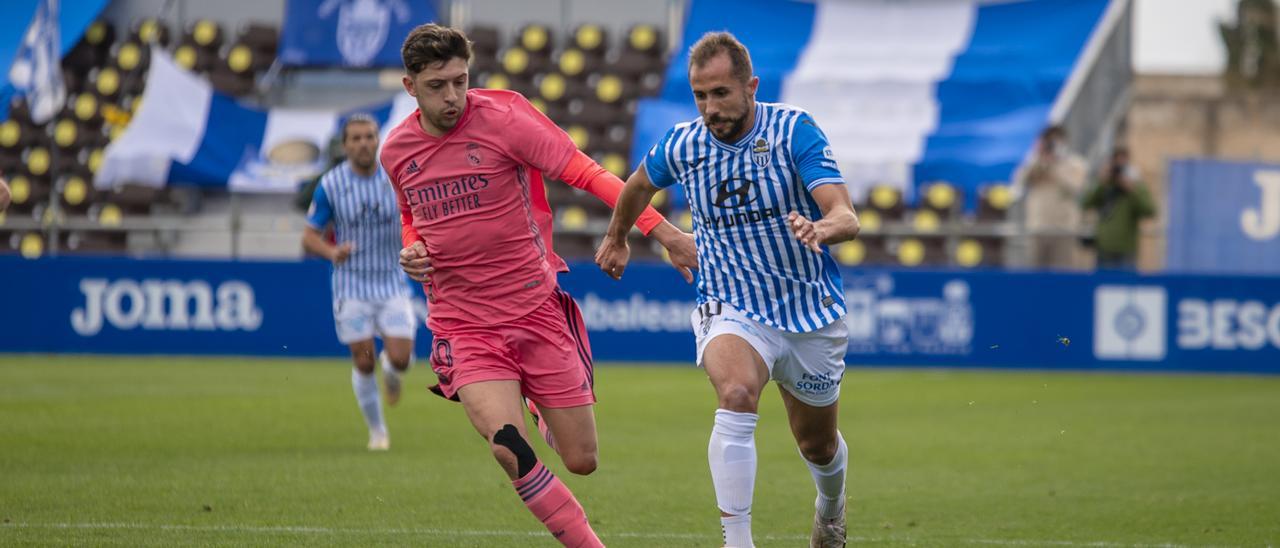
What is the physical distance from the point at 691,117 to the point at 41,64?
887 centimetres

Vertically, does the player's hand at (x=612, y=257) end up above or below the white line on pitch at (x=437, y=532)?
above

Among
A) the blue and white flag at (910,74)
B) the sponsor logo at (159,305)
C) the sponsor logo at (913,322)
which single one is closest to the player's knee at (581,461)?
the sponsor logo at (913,322)

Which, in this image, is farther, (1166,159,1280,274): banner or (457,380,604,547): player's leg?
(1166,159,1280,274): banner

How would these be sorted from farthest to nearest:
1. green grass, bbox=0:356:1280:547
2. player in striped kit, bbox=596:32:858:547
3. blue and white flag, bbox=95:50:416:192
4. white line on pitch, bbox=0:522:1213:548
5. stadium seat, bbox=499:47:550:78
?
1. stadium seat, bbox=499:47:550:78
2. blue and white flag, bbox=95:50:416:192
3. green grass, bbox=0:356:1280:547
4. white line on pitch, bbox=0:522:1213:548
5. player in striped kit, bbox=596:32:858:547

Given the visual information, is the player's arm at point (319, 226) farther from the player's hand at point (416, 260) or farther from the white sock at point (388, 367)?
the player's hand at point (416, 260)

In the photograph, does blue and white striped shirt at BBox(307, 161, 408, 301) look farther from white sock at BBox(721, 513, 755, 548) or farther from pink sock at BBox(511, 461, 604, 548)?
white sock at BBox(721, 513, 755, 548)

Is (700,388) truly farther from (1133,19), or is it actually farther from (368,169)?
(1133,19)

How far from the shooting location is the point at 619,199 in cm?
696

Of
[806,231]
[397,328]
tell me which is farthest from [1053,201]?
[806,231]

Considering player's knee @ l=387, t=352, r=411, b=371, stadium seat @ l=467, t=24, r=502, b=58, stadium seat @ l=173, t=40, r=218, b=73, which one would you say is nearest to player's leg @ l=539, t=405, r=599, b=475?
player's knee @ l=387, t=352, r=411, b=371

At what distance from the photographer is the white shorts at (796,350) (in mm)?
6914

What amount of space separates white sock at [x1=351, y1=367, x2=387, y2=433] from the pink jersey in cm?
485

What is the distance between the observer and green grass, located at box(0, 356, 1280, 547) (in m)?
8.21

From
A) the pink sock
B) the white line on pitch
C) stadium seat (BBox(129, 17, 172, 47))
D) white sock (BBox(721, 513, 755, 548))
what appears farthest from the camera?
stadium seat (BBox(129, 17, 172, 47))
